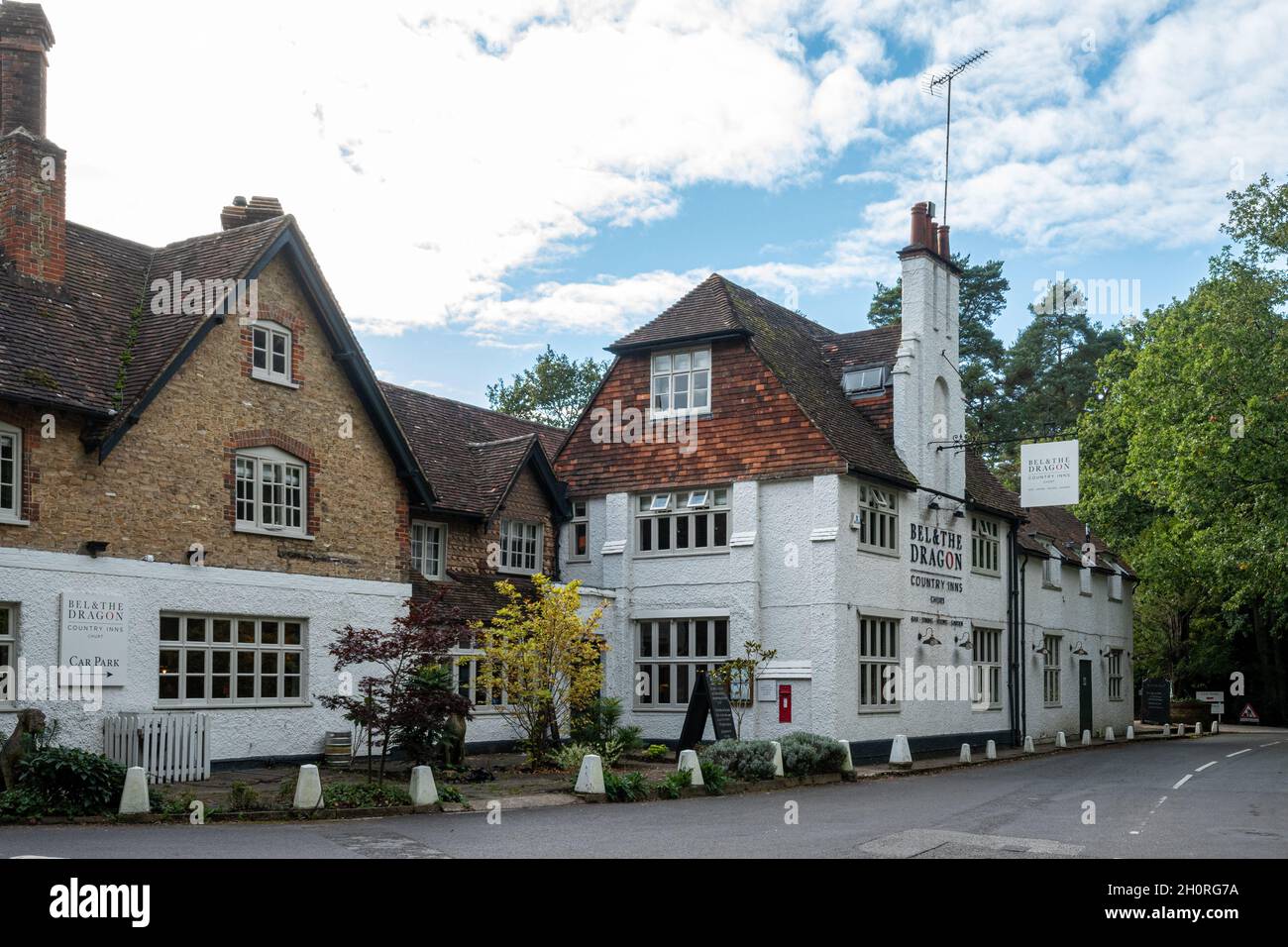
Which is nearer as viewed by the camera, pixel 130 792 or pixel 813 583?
pixel 130 792

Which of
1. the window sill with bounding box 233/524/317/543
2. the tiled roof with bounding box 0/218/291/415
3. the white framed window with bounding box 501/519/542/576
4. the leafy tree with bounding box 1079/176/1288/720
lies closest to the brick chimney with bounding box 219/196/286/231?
the tiled roof with bounding box 0/218/291/415

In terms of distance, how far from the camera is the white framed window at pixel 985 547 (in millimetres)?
34219

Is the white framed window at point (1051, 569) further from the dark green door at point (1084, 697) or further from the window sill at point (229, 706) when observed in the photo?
the window sill at point (229, 706)

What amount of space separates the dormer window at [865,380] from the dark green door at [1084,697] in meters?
15.6

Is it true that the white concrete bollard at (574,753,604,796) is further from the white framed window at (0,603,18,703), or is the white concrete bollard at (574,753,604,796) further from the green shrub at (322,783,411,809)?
the white framed window at (0,603,18,703)

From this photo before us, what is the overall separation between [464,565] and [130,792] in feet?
42.6

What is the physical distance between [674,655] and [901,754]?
18.3ft

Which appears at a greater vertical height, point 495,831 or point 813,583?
point 813,583

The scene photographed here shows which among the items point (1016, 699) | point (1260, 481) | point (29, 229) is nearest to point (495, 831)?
point (29, 229)

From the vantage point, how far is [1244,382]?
3569cm

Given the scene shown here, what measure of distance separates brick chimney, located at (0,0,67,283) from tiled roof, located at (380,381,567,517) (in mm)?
7348

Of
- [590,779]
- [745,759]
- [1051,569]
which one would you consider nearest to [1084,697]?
[1051,569]
